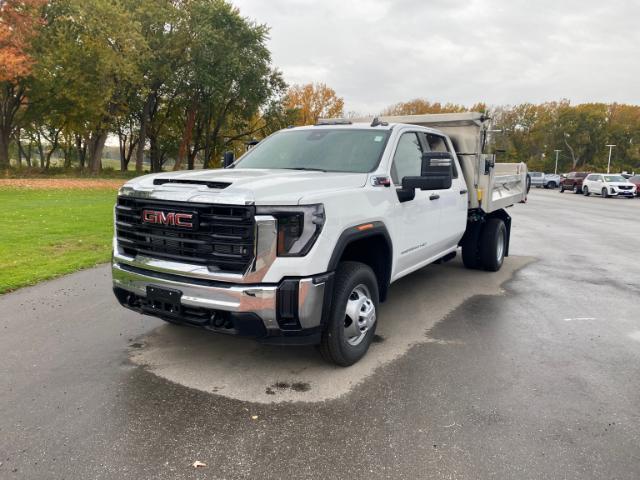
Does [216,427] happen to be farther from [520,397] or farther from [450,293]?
[450,293]

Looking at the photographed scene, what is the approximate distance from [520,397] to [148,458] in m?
2.58

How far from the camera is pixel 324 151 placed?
5.07 m

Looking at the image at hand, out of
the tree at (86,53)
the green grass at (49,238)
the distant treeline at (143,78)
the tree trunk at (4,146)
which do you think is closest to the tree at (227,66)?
the distant treeline at (143,78)

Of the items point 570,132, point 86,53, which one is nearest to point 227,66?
point 86,53

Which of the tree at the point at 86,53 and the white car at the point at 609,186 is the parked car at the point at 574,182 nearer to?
the white car at the point at 609,186

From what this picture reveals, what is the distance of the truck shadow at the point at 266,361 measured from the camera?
12.4 ft

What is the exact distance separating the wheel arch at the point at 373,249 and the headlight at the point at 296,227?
1.40 ft

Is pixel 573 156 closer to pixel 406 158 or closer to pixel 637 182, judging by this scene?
pixel 637 182

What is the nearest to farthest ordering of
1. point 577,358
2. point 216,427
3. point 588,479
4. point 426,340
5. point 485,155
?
point 588,479 → point 216,427 → point 577,358 → point 426,340 → point 485,155

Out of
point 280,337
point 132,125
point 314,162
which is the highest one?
point 132,125

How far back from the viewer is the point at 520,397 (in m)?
3.70

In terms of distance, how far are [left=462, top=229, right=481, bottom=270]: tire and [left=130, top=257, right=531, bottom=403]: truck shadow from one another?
7.19 feet

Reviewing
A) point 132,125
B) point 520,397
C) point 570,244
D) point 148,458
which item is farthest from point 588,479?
point 132,125

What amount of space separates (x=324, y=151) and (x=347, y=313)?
178 centimetres
